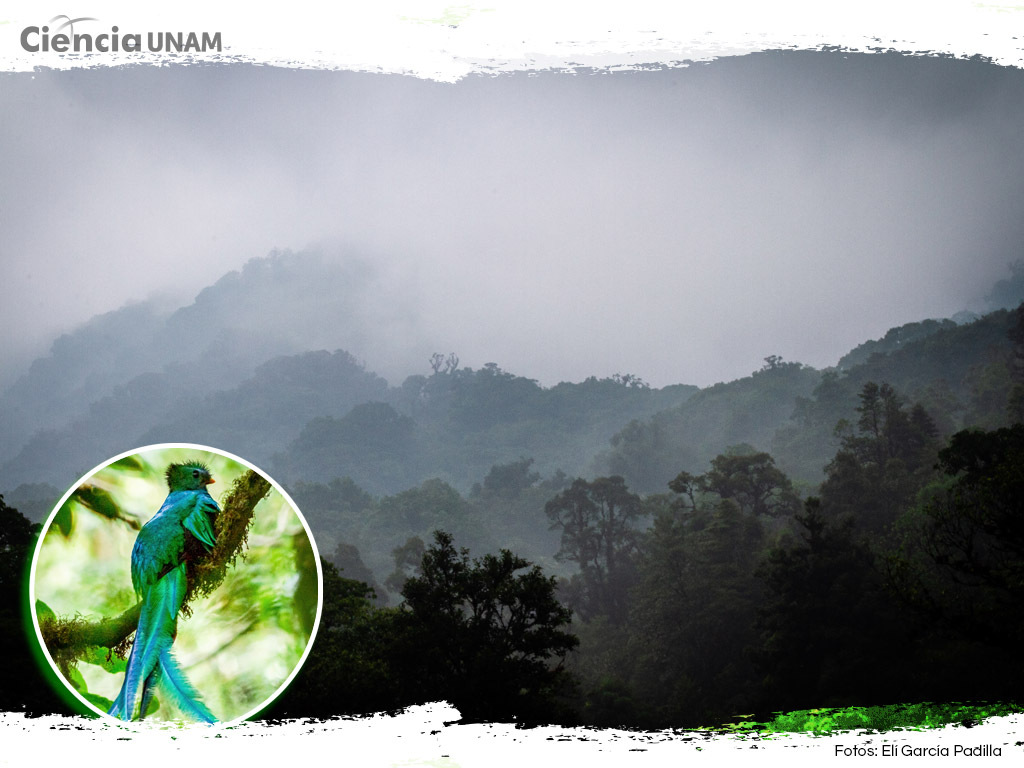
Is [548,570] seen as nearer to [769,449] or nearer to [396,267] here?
[769,449]

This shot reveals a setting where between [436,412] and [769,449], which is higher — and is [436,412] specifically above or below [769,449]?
above

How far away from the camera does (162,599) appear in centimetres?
546

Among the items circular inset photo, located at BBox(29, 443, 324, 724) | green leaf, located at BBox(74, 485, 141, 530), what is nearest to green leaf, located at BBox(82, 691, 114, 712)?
circular inset photo, located at BBox(29, 443, 324, 724)

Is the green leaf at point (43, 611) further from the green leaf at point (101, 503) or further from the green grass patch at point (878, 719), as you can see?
the green grass patch at point (878, 719)

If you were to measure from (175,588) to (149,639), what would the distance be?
0.33m

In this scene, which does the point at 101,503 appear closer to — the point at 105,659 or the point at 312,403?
the point at 105,659

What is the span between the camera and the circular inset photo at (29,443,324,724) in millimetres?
5395

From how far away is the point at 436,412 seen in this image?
69.1 m

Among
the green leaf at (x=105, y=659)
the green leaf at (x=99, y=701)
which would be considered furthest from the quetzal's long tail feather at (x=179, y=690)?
the green leaf at (x=99, y=701)

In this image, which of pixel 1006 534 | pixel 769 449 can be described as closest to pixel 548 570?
pixel 769 449

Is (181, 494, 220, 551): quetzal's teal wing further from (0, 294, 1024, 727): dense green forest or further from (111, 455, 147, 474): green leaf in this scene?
(0, 294, 1024, 727): dense green forest

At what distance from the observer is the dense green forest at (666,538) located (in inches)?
425

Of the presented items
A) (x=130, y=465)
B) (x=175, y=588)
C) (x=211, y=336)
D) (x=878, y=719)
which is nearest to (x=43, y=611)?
(x=175, y=588)

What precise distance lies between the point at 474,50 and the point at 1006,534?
750cm
